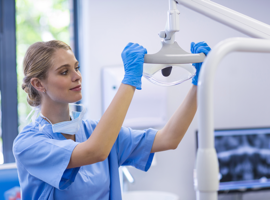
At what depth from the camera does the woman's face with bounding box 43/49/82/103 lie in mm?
1008

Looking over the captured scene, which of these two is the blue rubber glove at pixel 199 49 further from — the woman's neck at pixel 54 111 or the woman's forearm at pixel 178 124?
the woman's neck at pixel 54 111

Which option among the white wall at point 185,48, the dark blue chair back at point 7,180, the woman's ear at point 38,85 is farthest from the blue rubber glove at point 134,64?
the white wall at point 185,48

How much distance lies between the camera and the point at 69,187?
1027 mm

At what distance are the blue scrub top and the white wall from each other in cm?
104

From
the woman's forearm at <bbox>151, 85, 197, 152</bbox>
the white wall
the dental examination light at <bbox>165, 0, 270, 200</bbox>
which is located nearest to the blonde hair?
the woman's forearm at <bbox>151, 85, 197, 152</bbox>

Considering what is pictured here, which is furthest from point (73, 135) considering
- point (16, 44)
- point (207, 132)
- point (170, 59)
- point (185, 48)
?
point (185, 48)

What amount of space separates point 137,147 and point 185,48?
1413mm

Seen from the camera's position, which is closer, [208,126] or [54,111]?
[208,126]

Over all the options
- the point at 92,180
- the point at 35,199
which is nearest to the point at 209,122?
the point at 92,180

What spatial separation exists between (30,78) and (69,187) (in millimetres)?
440

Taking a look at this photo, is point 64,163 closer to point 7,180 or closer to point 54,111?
point 54,111

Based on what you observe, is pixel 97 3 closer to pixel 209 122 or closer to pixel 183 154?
pixel 183 154

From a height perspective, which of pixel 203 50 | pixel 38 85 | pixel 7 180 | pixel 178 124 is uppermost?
pixel 203 50

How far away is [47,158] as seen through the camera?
0.93 m
